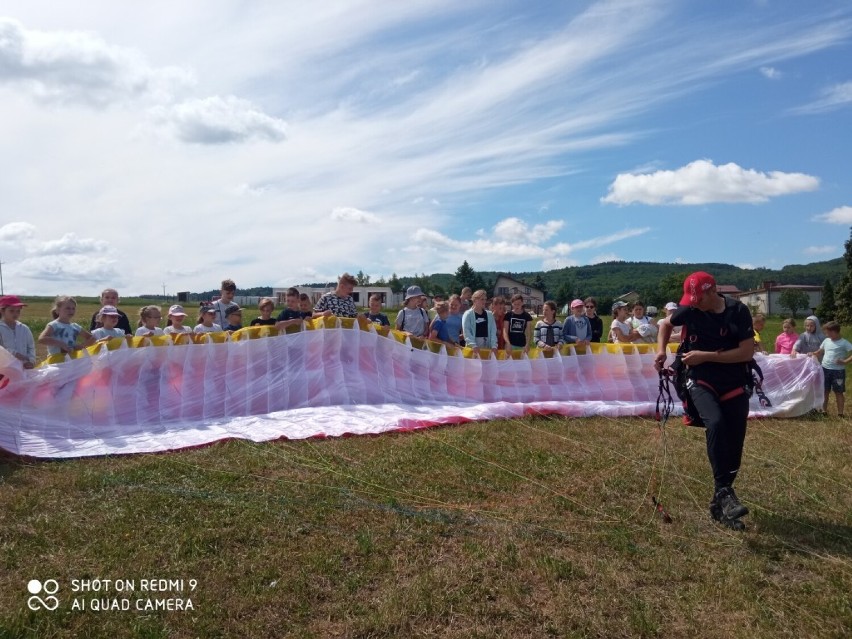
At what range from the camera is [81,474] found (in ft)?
17.2

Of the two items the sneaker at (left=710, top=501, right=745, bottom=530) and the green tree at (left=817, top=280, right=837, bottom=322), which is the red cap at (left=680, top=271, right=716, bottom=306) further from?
the green tree at (left=817, top=280, right=837, bottom=322)

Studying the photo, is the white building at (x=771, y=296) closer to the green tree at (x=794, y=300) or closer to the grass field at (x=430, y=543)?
the green tree at (x=794, y=300)

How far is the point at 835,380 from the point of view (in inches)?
355

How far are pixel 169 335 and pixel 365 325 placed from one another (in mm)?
2444

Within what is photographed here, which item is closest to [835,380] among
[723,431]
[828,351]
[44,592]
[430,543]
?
[828,351]

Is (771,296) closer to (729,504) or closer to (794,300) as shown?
(794,300)

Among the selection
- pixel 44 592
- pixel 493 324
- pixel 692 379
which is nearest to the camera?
pixel 44 592

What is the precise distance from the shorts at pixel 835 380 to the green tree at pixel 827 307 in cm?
Result: 5199

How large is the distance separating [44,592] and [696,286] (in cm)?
450

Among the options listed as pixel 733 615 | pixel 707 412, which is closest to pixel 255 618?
pixel 733 615

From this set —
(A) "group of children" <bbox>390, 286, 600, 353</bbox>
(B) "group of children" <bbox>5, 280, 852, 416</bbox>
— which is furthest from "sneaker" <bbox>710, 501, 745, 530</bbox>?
(A) "group of children" <bbox>390, 286, 600, 353</bbox>

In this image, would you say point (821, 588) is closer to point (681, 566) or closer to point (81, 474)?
point (681, 566)

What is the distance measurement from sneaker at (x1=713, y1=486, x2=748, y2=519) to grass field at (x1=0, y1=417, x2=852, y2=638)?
0.13 m

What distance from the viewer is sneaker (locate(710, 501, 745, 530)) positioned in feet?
14.1
